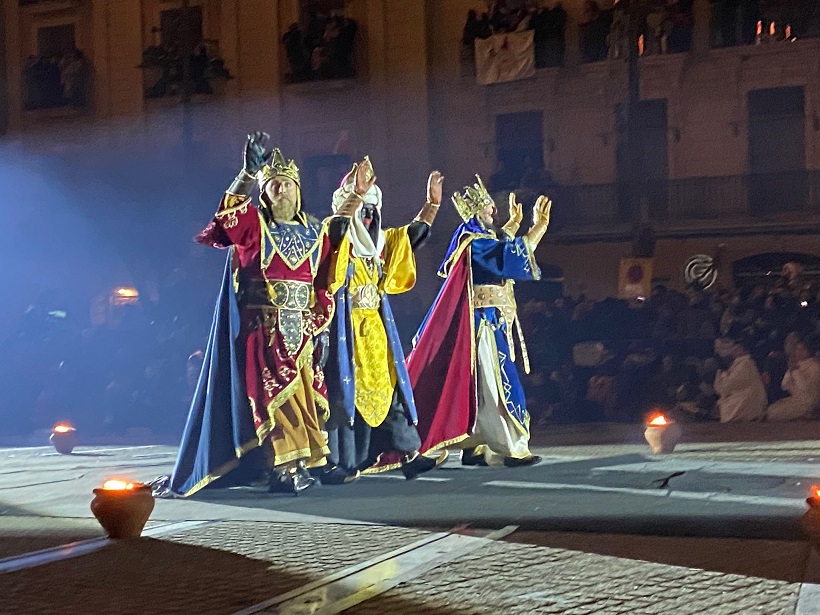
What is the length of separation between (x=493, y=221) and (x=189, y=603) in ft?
15.3

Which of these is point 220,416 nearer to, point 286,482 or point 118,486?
point 286,482

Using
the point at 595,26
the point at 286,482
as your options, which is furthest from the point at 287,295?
the point at 595,26

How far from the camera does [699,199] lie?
1925cm

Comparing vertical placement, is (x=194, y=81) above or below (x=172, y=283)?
above

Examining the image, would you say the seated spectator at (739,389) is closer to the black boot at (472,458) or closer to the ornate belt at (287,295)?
the black boot at (472,458)

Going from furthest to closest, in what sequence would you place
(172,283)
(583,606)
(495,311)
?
(172,283), (495,311), (583,606)

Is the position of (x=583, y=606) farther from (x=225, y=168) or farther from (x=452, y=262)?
(x=225, y=168)

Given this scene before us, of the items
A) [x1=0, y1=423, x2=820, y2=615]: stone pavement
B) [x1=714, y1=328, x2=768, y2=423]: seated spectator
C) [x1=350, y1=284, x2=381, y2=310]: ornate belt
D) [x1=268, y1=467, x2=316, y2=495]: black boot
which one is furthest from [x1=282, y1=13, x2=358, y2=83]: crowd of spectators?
[x1=0, y1=423, x2=820, y2=615]: stone pavement

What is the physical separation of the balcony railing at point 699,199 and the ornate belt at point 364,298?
12722mm

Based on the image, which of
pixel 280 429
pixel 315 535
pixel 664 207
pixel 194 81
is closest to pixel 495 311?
pixel 280 429

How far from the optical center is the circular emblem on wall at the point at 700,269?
18.9m

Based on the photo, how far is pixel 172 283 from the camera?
55.6ft

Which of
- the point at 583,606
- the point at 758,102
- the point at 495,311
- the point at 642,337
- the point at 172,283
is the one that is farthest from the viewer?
the point at 758,102

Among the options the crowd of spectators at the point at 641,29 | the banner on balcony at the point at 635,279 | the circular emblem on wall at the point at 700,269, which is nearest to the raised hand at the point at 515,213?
the banner on balcony at the point at 635,279
